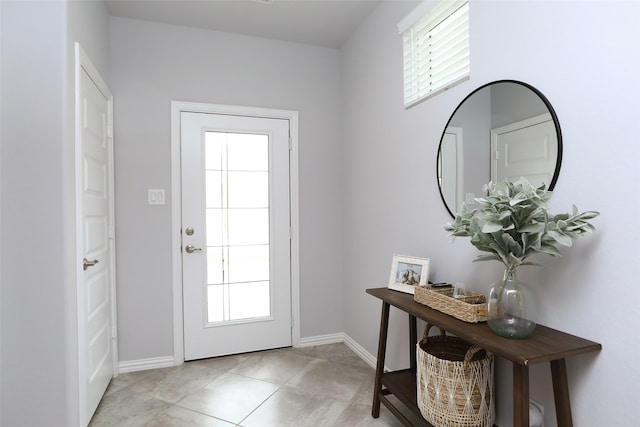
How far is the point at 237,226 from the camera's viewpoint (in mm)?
2963

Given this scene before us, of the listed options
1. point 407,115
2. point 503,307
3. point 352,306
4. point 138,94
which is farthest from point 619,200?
point 138,94

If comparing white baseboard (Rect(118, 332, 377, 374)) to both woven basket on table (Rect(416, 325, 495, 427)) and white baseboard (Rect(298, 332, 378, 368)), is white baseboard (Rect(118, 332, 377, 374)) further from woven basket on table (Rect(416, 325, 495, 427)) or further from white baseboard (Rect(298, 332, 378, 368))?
woven basket on table (Rect(416, 325, 495, 427))

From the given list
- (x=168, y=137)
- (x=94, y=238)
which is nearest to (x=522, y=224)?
(x=94, y=238)

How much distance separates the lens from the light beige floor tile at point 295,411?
2.01m

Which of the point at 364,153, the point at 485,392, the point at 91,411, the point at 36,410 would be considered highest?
the point at 364,153

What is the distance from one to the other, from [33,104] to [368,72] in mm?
2079

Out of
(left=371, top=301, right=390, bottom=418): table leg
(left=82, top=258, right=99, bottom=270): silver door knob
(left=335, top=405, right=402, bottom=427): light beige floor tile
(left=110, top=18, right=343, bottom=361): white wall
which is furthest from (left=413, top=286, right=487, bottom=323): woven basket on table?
(left=82, top=258, right=99, bottom=270): silver door knob

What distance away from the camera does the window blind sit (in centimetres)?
183

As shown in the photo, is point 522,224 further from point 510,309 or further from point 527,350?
point 527,350

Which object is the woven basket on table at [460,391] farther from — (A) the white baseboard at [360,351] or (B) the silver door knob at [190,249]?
(B) the silver door knob at [190,249]

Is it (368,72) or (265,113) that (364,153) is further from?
(265,113)

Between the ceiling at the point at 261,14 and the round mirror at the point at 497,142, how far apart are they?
1333mm

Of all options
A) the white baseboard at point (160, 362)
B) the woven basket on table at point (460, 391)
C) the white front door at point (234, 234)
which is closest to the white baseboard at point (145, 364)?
the white baseboard at point (160, 362)

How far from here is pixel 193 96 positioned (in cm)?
286
